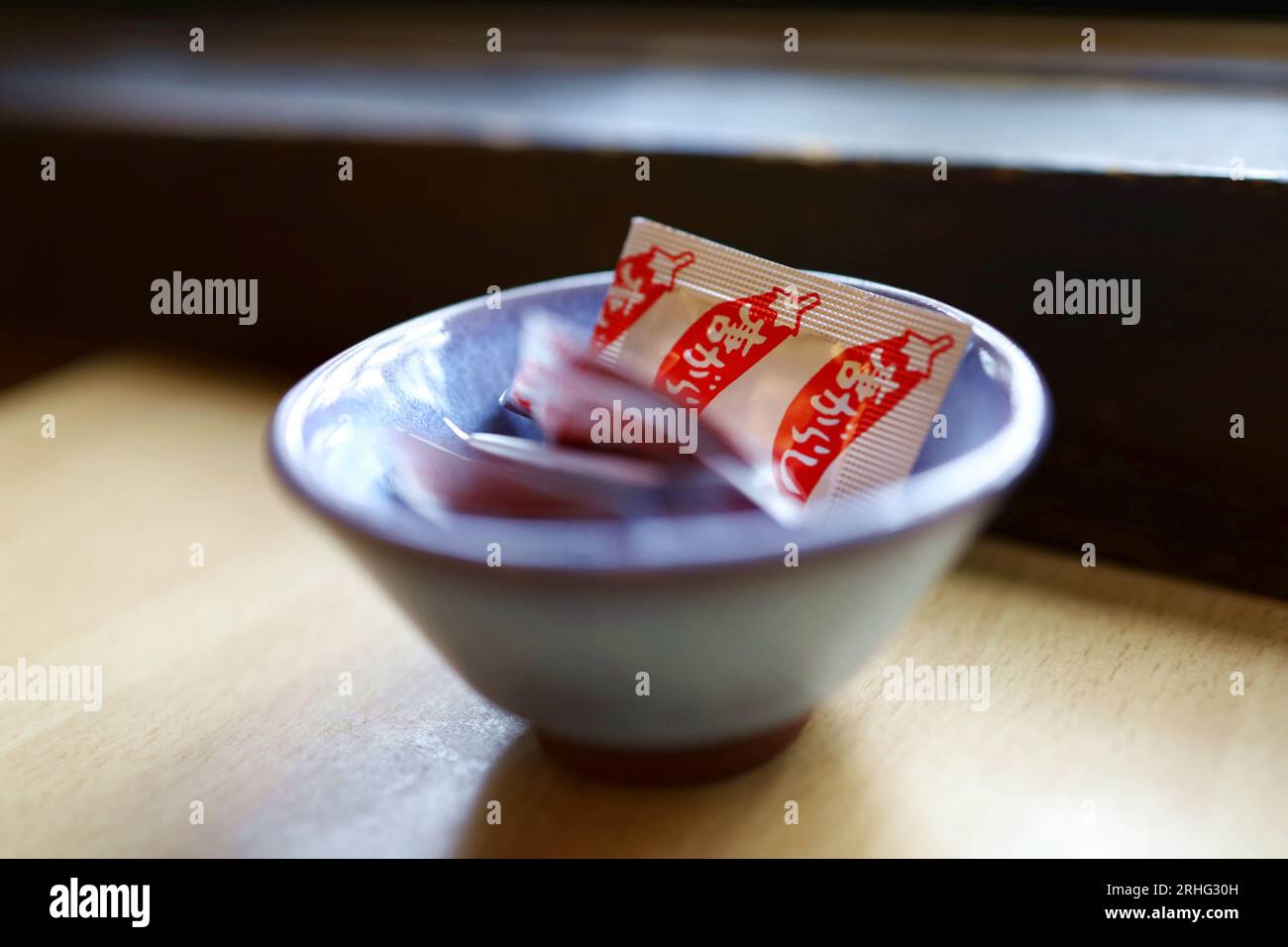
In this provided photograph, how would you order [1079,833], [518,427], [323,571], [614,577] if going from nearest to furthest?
[614,577] → [1079,833] → [518,427] → [323,571]

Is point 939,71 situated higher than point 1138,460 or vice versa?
point 939,71

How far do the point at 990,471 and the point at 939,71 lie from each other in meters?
0.63

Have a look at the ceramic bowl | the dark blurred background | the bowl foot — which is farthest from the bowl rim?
the dark blurred background

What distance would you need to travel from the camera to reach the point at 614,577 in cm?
47

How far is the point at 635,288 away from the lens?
722 millimetres

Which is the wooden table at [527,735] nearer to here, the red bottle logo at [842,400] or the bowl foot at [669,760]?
the bowl foot at [669,760]

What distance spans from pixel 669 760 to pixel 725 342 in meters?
0.23

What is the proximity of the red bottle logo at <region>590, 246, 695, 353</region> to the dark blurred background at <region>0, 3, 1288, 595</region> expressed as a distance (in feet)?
0.62

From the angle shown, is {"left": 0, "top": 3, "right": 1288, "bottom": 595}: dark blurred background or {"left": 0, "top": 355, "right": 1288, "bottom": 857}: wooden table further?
{"left": 0, "top": 3, "right": 1288, "bottom": 595}: dark blurred background

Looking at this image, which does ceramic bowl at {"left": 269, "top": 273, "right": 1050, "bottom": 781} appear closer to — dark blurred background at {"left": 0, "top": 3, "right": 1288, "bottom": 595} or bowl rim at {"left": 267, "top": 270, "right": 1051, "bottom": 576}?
bowl rim at {"left": 267, "top": 270, "right": 1051, "bottom": 576}

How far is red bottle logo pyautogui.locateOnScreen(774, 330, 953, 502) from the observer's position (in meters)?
0.62

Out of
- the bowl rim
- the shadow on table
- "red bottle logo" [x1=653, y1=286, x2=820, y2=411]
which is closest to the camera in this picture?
the bowl rim
